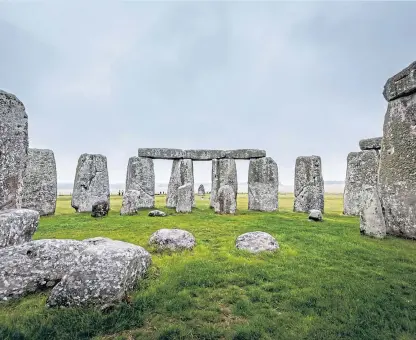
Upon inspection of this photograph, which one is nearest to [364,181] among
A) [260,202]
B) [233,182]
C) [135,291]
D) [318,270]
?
[260,202]

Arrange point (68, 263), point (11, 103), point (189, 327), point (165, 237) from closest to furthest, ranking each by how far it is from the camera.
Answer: point (189, 327) → point (68, 263) → point (11, 103) → point (165, 237)

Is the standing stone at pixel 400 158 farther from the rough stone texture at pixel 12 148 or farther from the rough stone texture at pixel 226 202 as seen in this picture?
the rough stone texture at pixel 12 148

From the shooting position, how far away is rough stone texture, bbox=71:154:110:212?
1386 centimetres

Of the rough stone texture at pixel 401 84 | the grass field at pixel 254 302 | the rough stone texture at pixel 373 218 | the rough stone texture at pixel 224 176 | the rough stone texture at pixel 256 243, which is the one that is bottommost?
the grass field at pixel 254 302

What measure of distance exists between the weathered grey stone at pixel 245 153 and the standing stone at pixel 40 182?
9707 millimetres

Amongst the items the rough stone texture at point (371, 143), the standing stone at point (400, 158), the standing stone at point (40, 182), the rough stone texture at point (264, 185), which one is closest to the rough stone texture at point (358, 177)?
the rough stone texture at point (371, 143)

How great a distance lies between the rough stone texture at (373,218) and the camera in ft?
22.1

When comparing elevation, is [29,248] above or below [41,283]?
above

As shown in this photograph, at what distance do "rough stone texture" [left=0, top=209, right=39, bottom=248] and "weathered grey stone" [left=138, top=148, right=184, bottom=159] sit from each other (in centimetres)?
1203

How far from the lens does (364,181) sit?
1289 cm

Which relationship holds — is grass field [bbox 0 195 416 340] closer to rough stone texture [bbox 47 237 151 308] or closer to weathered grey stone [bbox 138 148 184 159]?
rough stone texture [bbox 47 237 151 308]

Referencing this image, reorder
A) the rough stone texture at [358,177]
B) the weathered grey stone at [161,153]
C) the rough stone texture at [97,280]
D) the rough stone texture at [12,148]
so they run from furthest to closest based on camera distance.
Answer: the weathered grey stone at [161,153] < the rough stone texture at [358,177] < the rough stone texture at [12,148] < the rough stone texture at [97,280]

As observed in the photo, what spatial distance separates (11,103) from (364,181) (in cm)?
1371

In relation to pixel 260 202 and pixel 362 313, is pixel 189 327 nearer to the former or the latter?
pixel 362 313
